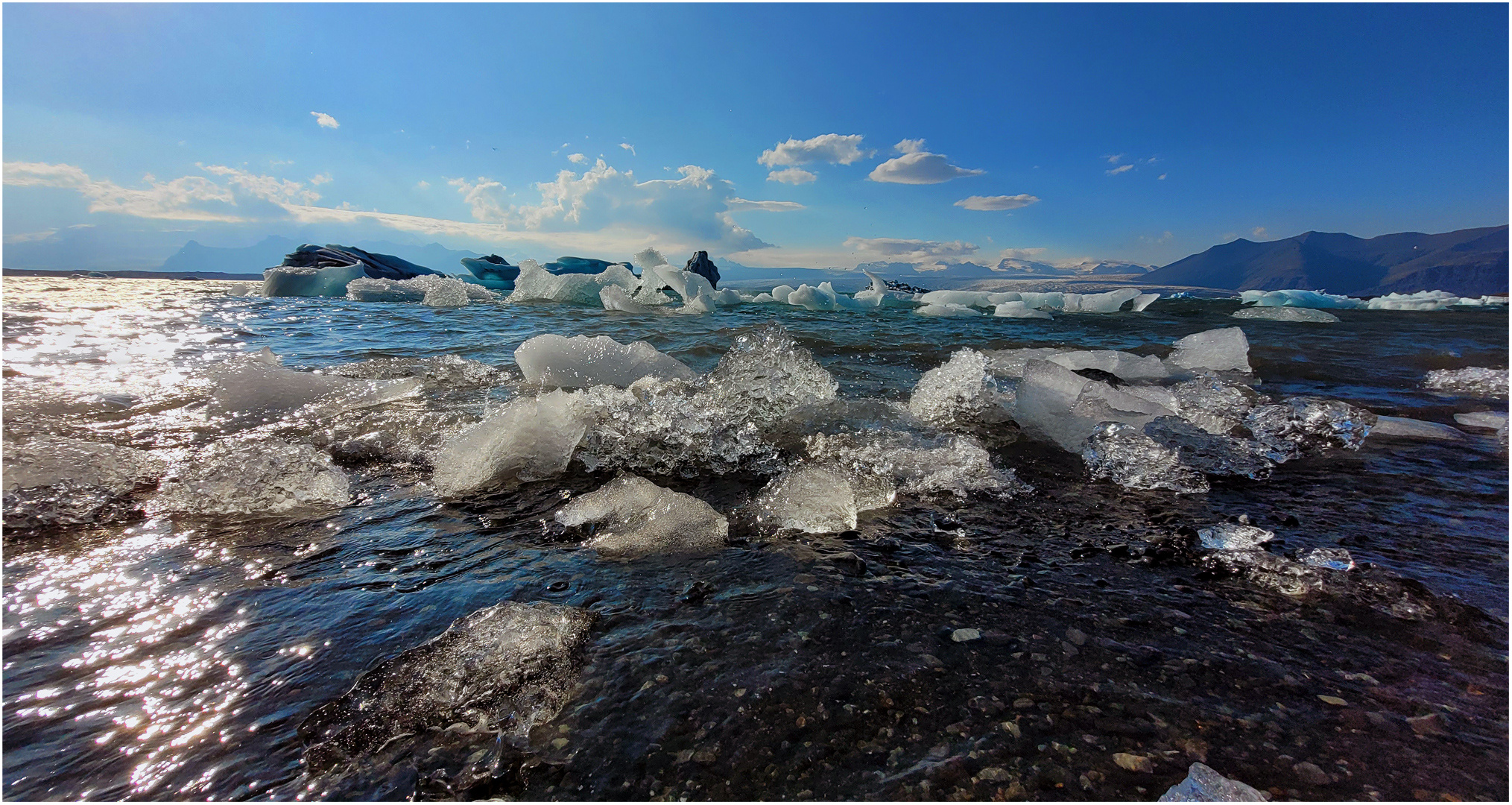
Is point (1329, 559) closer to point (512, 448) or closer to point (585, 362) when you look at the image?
point (512, 448)

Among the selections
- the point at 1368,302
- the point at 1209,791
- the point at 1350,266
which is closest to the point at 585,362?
the point at 1209,791

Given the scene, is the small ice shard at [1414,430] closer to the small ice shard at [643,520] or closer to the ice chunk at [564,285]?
the small ice shard at [643,520]

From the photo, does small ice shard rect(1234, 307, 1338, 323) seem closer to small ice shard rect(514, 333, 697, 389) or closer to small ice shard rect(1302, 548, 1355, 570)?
small ice shard rect(1302, 548, 1355, 570)

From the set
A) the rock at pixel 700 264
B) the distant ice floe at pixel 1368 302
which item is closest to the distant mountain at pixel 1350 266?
the distant ice floe at pixel 1368 302

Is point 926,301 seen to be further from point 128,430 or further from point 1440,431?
point 128,430

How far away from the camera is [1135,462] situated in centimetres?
235

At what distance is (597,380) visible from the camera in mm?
3730

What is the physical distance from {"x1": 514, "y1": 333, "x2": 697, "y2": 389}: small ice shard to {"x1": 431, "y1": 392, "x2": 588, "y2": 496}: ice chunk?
3.94ft

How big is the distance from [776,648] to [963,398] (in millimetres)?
2388

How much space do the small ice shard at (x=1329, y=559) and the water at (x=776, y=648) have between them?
0.03 metres

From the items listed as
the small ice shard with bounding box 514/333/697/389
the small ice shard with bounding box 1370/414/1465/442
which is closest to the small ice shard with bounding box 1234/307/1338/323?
the small ice shard with bounding box 1370/414/1465/442

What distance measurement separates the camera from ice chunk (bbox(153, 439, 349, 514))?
1880 mm

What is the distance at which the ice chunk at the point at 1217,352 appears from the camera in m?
5.07

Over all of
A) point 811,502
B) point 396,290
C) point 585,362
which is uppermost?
point 396,290
